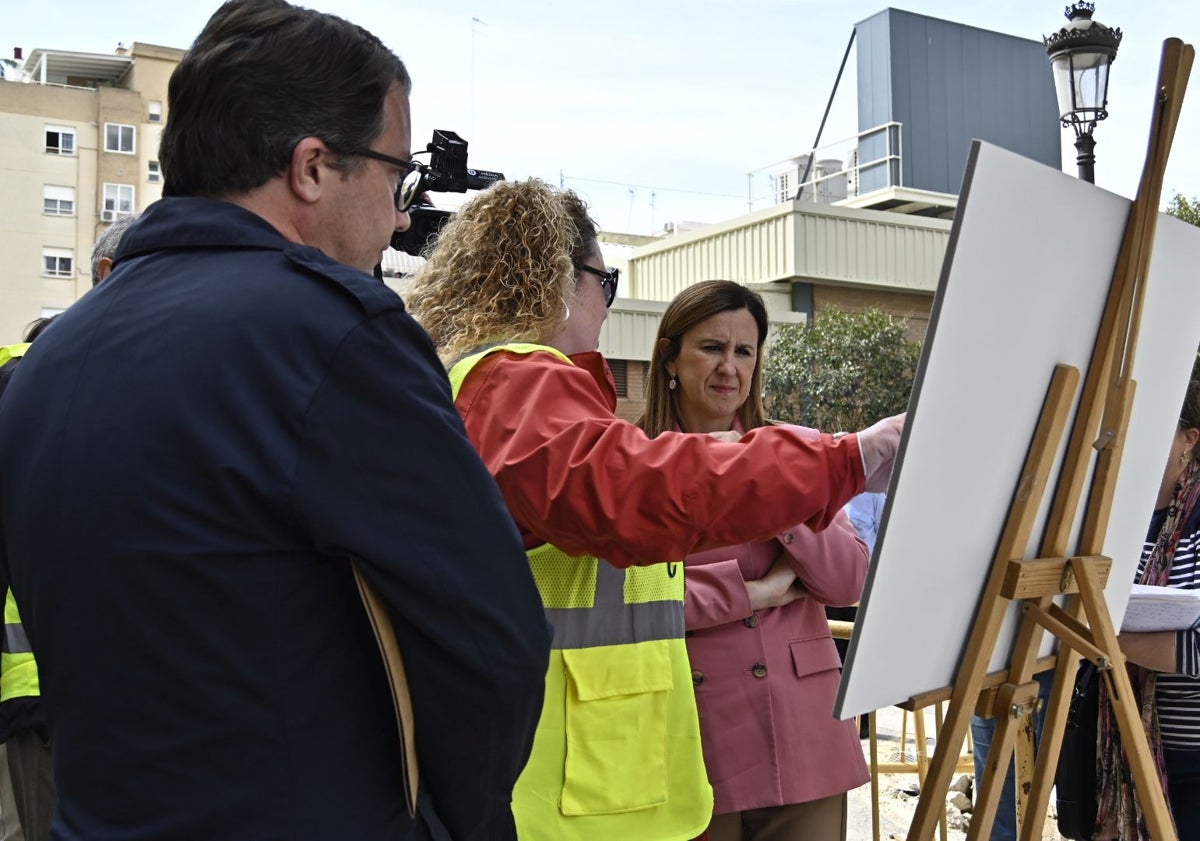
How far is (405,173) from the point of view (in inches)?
60.2

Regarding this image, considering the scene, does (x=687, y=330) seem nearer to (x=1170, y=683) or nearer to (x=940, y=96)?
(x=1170, y=683)

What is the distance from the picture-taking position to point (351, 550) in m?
1.24

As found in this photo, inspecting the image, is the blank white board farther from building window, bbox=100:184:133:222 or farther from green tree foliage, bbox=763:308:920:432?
building window, bbox=100:184:133:222

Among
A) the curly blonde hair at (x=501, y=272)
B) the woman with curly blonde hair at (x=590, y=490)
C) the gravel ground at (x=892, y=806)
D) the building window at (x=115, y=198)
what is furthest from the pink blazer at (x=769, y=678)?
the building window at (x=115, y=198)

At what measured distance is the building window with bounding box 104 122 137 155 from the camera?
43.7 metres

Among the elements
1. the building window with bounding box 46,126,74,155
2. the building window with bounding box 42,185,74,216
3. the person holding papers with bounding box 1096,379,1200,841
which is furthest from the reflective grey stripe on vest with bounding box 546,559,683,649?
the building window with bounding box 46,126,74,155

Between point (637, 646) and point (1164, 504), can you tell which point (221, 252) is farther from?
point (1164, 504)

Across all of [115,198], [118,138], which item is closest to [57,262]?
[115,198]

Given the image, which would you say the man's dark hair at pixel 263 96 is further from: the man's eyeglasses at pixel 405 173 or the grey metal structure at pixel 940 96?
the grey metal structure at pixel 940 96

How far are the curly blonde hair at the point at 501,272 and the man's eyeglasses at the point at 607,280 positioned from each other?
3cm

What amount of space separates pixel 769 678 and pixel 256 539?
5.59ft

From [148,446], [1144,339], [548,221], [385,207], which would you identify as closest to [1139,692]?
[1144,339]

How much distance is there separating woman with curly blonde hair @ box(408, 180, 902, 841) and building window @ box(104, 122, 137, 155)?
4584 centimetres

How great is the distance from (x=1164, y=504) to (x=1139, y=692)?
0.51m
